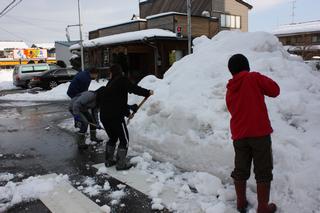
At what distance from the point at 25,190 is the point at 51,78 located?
67.7ft

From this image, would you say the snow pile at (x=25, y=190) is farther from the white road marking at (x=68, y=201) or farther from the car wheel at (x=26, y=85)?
the car wheel at (x=26, y=85)

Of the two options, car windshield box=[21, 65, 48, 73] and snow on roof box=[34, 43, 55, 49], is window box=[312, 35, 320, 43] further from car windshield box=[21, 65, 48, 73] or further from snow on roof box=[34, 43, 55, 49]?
snow on roof box=[34, 43, 55, 49]

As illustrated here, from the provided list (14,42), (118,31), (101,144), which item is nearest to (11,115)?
(101,144)

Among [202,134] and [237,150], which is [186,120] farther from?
[237,150]

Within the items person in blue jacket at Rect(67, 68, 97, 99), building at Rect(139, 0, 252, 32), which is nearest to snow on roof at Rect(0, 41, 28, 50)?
building at Rect(139, 0, 252, 32)

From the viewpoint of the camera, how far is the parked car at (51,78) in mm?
24188

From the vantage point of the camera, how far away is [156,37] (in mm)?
20906

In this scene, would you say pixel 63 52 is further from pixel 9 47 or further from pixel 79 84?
pixel 79 84

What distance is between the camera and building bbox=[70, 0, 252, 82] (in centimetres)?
2222

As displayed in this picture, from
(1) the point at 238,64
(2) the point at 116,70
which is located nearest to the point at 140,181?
(2) the point at 116,70

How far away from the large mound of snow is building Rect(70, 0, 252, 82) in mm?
10347

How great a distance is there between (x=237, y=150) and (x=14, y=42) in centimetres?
8581

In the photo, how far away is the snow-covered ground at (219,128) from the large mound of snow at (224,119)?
0.01 metres

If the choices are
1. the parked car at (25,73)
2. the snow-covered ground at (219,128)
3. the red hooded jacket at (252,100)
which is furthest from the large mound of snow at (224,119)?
the parked car at (25,73)
